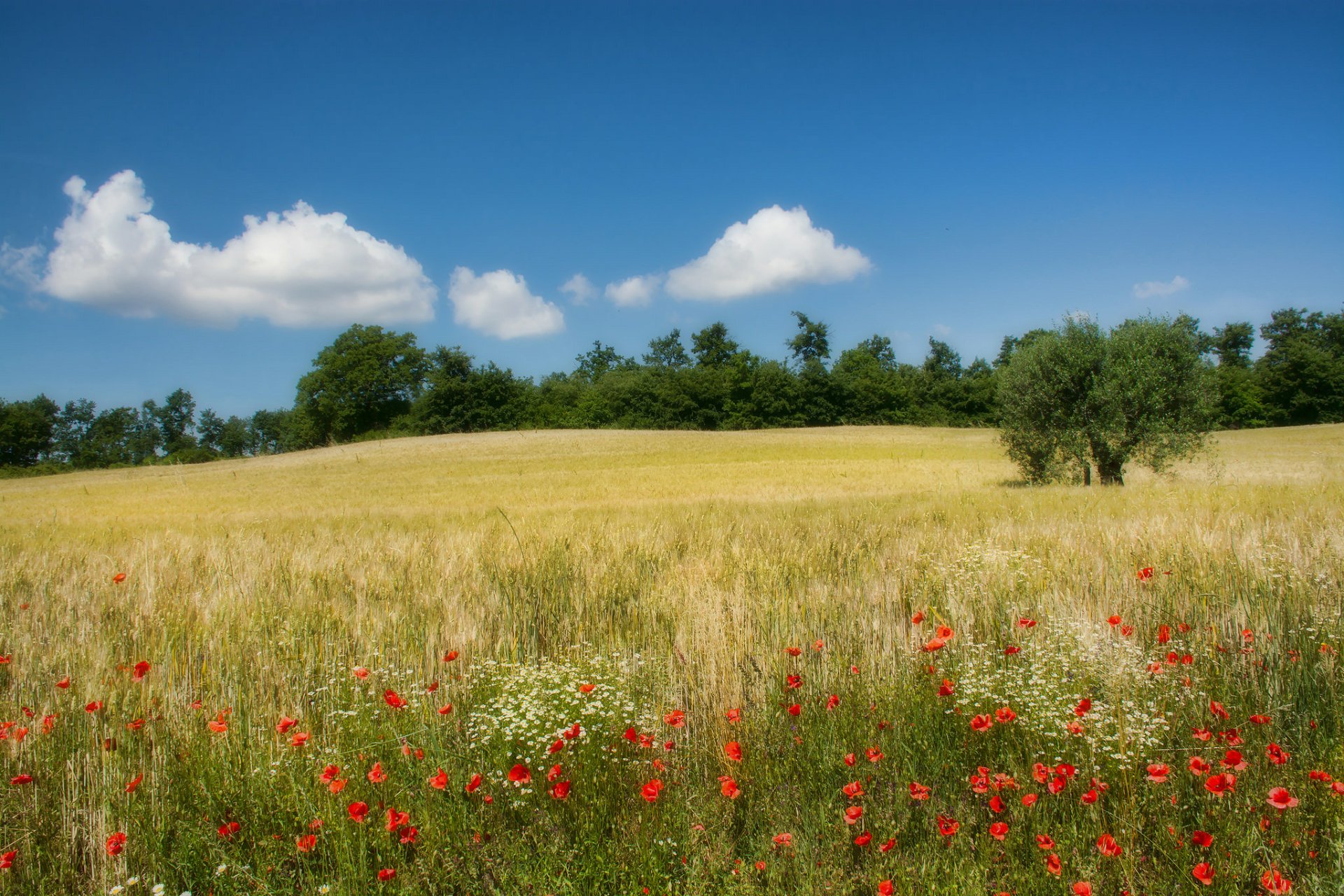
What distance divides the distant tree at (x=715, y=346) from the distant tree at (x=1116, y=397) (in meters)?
79.9

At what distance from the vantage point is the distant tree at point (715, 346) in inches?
3895

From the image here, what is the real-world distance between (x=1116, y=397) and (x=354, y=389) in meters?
86.1

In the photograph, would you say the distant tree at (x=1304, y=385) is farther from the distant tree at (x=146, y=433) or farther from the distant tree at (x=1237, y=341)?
the distant tree at (x=146, y=433)

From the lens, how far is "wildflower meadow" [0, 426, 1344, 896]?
2.18 metres

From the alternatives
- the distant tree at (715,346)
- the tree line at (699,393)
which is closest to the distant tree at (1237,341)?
the tree line at (699,393)

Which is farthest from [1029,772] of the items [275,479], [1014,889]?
[275,479]

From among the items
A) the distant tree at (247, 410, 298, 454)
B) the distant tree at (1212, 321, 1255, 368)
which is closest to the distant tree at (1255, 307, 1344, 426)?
the distant tree at (1212, 321, 1255, 368)

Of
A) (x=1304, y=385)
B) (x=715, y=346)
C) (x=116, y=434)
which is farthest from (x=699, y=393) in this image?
(x=116, y=434)

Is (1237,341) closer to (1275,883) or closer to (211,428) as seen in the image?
(1275,883)

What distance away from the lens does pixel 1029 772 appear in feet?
8.73

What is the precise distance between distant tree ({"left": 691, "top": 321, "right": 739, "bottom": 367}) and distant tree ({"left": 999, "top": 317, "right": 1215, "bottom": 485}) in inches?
3144

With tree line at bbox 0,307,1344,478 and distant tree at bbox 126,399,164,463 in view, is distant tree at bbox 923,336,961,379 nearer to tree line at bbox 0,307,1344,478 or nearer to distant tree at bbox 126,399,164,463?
tree line at bbox 0,307,1344,478

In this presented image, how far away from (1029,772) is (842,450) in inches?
1537

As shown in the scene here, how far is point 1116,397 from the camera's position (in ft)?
56.3
